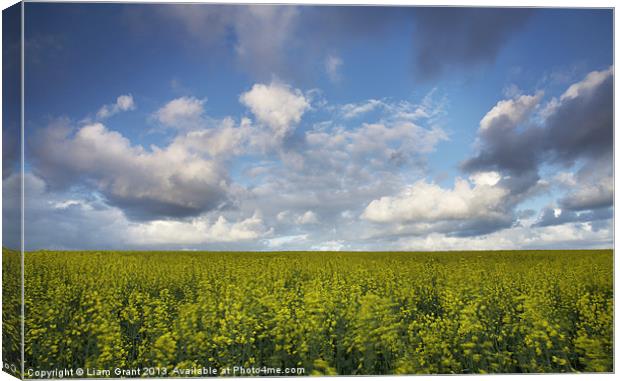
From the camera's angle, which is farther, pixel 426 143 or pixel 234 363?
pixel 426 143

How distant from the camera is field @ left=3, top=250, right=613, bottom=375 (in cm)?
802

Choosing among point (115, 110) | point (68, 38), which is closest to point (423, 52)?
point (115, 110)

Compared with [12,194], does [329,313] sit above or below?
below

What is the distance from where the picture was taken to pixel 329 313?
331 inches

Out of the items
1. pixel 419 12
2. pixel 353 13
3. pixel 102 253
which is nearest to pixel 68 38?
pixel 102 253

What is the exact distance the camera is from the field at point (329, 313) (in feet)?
26.3

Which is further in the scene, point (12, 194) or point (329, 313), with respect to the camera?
point (329, 313)

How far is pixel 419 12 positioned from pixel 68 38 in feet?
18.4

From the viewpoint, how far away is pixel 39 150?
315 inches

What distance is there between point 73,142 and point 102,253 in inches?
74.4

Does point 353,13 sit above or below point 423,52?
above

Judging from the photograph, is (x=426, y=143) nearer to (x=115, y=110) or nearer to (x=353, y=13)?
(x=353, y=13)

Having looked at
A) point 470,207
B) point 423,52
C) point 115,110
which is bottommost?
point 470,207

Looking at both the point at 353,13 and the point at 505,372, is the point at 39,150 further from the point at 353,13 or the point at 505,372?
the point at 505,372
